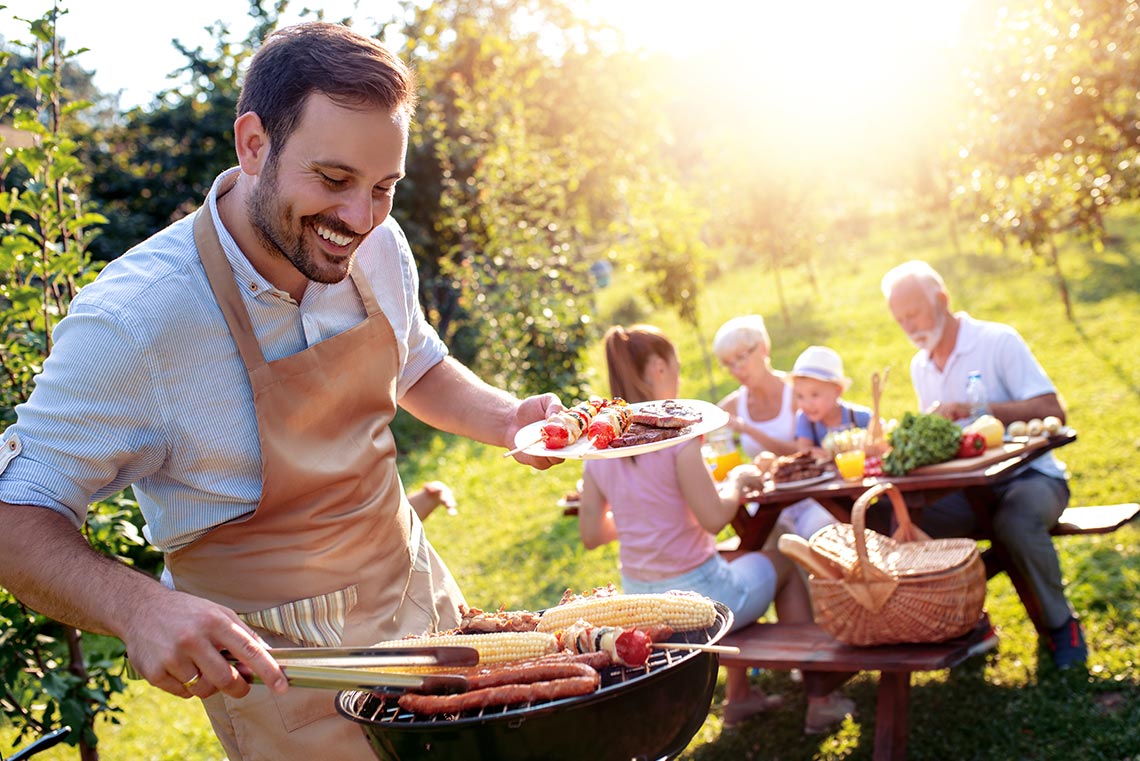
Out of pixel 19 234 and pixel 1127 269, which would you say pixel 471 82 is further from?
pixel 19 234

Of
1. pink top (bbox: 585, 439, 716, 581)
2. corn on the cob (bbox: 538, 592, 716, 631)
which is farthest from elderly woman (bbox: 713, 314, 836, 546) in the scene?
corn on the cob (bbox: 538, 592, 716, 631)

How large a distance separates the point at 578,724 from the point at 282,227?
3.88 ft

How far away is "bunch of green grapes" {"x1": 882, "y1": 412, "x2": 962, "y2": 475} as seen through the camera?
4938 millimetres

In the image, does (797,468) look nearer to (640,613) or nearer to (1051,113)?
(1051,113)

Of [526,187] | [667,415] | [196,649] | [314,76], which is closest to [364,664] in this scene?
[196,649]

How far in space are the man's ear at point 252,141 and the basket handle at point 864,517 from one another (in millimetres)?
2695

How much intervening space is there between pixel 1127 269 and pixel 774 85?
8107 millimetres

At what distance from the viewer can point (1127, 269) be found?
14.7 meters

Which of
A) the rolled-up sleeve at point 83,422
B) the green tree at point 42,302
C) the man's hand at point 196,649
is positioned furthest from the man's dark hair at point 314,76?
Result: the green tree at point 42,302

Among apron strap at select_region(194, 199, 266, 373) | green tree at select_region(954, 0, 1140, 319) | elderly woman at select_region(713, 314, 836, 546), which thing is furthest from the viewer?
elderly woman at select_region(713, 314, 836, 546)

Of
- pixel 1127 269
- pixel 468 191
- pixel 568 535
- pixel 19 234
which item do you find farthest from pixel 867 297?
pixel 19 234

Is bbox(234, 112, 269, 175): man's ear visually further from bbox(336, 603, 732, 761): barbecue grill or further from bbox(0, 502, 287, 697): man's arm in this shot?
bbox(336, 603, 732, 761): barbecue grill

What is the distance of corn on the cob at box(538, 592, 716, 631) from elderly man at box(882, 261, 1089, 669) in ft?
10.5

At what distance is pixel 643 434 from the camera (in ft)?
9.53
